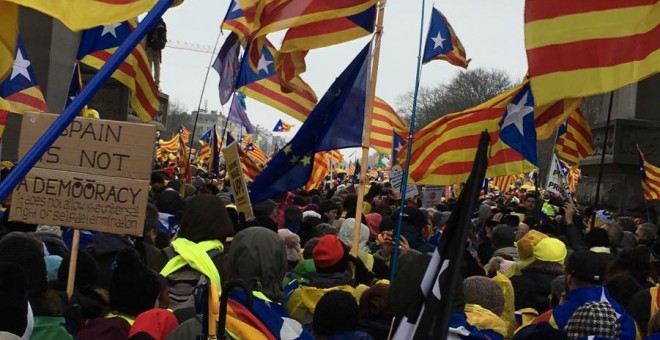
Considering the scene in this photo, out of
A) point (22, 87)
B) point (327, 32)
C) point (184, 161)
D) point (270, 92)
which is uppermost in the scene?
point (327, 32)

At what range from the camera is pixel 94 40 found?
9758 millimetres

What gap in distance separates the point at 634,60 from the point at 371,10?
368 cm

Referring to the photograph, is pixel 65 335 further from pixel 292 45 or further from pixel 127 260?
pixel 292 45

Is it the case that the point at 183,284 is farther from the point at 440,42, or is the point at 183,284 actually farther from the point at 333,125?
the point at 440,42

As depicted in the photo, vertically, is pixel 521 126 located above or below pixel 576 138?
below

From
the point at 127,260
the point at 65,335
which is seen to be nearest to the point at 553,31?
the point at 127,260

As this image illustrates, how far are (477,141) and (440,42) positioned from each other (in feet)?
17.4

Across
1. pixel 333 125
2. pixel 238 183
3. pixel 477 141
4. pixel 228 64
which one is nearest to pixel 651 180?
pixel 477 141

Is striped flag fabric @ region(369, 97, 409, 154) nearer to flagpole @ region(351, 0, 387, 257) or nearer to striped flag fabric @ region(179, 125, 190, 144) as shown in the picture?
flagpole @ region(351, 0, 387, 257)

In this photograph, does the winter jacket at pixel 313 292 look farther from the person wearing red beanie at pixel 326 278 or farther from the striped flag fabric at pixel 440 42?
the striped flag fabric at pixel 440 42

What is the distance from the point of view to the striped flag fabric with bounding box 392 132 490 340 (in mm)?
2957

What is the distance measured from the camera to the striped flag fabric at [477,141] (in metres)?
9.59

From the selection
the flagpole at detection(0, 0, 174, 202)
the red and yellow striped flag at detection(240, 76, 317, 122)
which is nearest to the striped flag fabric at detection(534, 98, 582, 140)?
the red and yellow striped flag at detection(240, 76, 317, 122)

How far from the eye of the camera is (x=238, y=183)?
31.2 feet
